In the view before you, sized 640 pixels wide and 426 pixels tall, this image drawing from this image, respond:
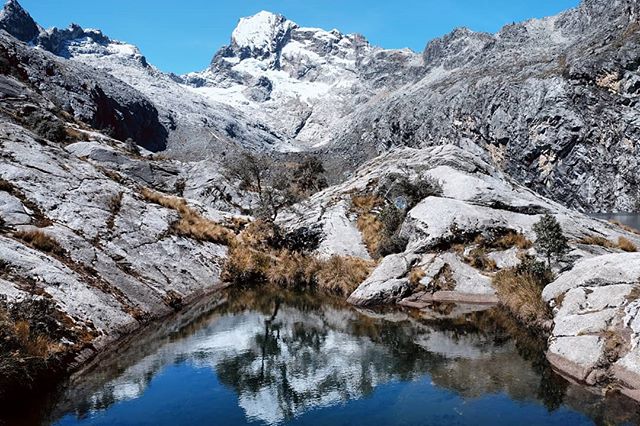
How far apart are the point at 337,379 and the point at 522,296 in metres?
10.6

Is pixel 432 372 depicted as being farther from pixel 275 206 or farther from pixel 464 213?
pixel 275 206

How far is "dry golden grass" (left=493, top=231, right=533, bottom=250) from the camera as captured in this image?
2817 centimetres

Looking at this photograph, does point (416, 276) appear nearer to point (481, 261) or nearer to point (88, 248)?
point (481, 261)

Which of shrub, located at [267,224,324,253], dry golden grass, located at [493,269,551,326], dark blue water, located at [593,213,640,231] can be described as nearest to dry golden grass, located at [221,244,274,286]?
shrub, located at [267,224,324,253]

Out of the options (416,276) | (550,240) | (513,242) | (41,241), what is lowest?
(416,276)

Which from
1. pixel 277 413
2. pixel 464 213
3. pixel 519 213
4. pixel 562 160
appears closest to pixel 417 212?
pixel 464 213

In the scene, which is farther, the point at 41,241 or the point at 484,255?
the point at 484,255

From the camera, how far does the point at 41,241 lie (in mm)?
21234

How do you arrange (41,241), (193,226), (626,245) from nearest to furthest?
1. (41,241)
2. (626,245)
3. (193,226)

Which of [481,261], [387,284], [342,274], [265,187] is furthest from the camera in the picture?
[265,187]

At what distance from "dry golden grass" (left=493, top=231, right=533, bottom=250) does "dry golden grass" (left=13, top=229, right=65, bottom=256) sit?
884 inches

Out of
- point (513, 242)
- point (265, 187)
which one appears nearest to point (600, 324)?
point (513, 242)

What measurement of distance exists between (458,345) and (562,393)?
5.36 metres

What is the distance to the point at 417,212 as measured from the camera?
106ft
